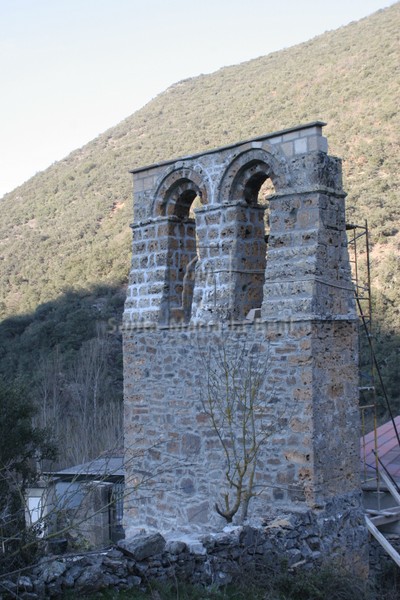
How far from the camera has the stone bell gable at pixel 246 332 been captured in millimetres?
8117

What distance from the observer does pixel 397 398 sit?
22000mm

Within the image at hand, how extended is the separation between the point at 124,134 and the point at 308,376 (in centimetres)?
4938

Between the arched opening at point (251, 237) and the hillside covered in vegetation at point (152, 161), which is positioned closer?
the arched opening at point (251, 237)

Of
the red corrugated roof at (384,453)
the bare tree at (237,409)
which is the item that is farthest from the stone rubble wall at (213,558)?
the red corrugated roof at (384,453)

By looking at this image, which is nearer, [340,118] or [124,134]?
[340,118]

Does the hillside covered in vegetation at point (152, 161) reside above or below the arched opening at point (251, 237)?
above

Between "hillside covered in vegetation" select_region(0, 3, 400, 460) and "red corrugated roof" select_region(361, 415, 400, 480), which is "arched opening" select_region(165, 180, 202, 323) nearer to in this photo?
"red corrugated roof" select_region(361, 415, 400, 480)

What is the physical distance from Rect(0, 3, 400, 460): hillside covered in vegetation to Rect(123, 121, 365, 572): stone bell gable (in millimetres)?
11443

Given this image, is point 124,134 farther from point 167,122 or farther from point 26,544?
point 26,544

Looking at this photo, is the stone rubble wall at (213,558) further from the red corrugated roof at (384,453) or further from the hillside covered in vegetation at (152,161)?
the hillside covered in vegetation at (152,161)

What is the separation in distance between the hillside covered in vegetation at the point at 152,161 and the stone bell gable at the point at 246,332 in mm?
11443

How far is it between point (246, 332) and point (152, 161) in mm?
35681

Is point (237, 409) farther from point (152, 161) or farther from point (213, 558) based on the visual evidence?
point (152, 161)

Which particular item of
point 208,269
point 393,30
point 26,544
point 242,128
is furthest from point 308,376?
point 393,30
